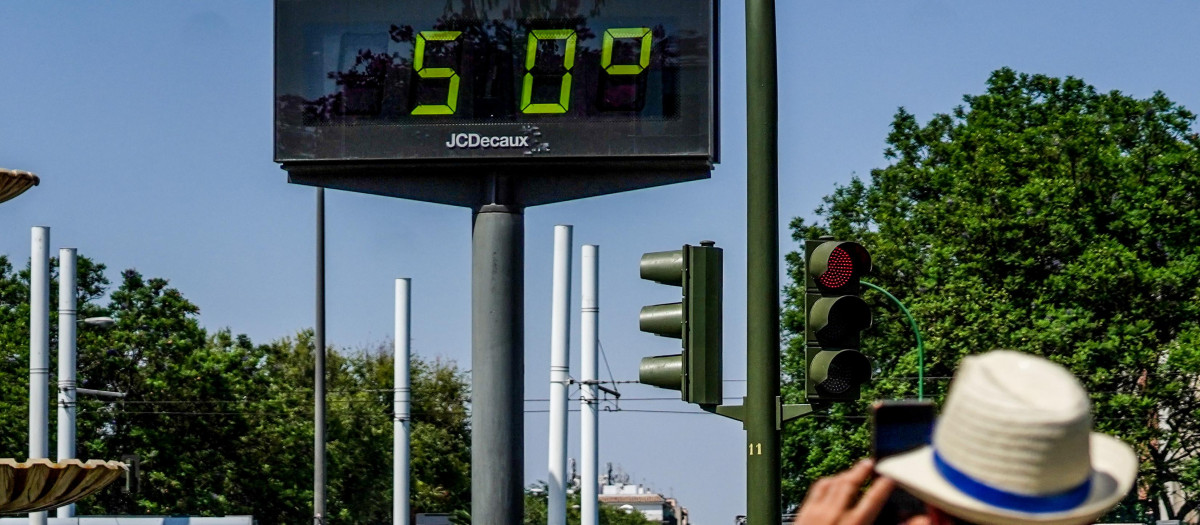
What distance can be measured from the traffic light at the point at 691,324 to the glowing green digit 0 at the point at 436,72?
8.38 ft

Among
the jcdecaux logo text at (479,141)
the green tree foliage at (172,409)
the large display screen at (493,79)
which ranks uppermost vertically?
the large display screen at (493,79)

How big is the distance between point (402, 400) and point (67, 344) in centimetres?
528

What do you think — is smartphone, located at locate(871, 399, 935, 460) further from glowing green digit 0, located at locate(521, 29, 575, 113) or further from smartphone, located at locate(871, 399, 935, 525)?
glowing green digit 0, located at locate(521, 29, 575, 113)

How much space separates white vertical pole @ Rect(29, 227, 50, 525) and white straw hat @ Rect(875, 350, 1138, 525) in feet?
90.8

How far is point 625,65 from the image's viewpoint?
1173 cm

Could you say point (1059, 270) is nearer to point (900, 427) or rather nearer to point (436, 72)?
point (436, 72)

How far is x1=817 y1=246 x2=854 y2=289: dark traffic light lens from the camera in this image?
930cm

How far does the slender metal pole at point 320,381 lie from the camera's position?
108ft

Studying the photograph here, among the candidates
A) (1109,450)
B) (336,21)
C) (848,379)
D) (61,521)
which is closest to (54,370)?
(61,521)

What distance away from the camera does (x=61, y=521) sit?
31781mm

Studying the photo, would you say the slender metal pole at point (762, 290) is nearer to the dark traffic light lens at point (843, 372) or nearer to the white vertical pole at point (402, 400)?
the dark traffic light lens at point (843, 372)

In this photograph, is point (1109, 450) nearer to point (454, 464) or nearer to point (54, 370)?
point (54, 370)

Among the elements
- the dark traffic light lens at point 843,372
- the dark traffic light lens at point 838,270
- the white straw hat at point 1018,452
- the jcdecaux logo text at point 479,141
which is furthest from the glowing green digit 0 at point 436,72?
the white straw hat at point 1018,452

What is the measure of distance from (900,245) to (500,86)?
29759 mm
